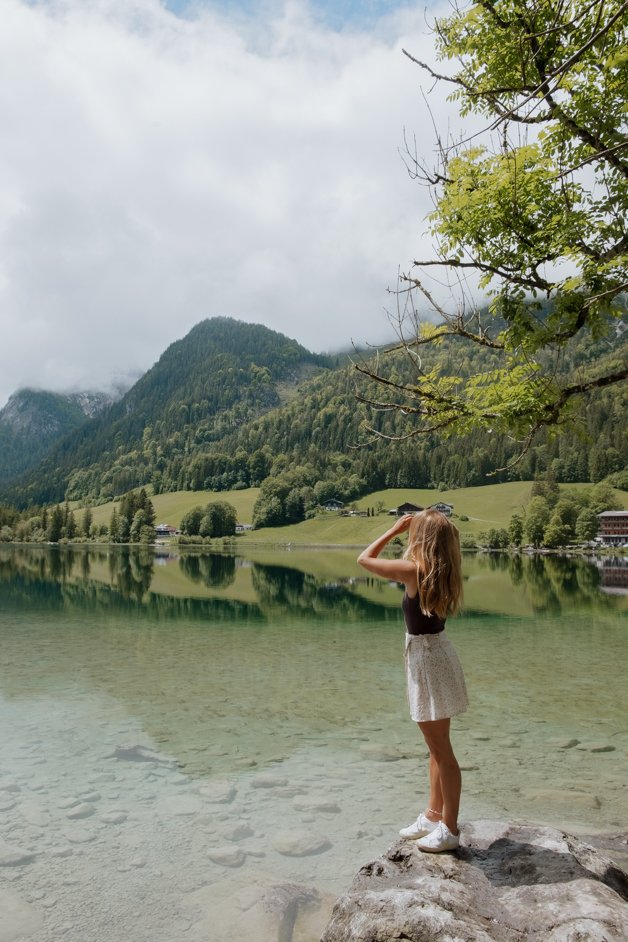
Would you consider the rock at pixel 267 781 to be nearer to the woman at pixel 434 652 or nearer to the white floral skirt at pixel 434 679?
the woman at pixel 434 652

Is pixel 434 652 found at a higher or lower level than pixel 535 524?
higher

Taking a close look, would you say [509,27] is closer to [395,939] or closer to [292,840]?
[395,939]

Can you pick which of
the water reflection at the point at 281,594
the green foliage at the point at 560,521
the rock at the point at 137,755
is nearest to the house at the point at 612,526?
the green foliage at the point at 560,521

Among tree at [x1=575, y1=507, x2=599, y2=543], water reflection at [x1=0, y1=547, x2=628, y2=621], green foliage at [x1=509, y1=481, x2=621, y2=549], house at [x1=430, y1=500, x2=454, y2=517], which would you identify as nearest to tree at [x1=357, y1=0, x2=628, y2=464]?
house at [x1=430, y1=500, x2=454, y2=517]

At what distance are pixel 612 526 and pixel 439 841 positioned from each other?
538ft

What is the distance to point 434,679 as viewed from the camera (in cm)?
659

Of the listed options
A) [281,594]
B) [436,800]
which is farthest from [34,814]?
[281,594]

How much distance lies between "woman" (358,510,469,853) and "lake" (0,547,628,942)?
2140 millimetres

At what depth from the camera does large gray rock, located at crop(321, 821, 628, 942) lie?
4.93 metres

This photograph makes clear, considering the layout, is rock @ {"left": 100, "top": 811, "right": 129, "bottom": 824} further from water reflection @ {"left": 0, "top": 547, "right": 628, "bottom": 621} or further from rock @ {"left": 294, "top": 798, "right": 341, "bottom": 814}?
water reflection @ {"left": 0, "top": 547, "right": 628, "bottom": 621}

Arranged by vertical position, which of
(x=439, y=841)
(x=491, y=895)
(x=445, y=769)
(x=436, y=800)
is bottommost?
(x=491, y=895)

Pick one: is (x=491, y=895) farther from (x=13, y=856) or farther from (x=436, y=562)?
(x=13, y=856)

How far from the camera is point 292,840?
936 cm

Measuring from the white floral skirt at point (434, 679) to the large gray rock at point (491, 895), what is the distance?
1.30m
